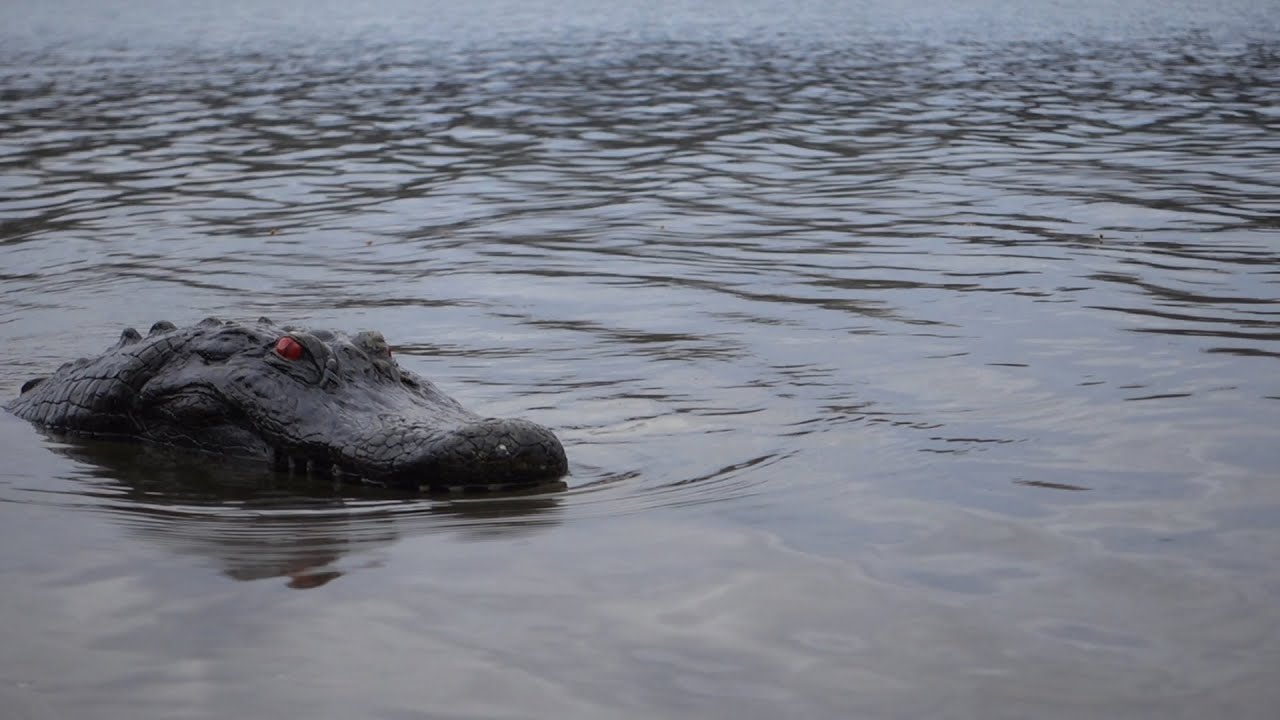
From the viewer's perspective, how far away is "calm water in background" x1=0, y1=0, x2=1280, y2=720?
4133mm

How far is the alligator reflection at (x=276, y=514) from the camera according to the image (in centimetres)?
501

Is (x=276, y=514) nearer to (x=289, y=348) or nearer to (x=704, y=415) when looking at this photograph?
(x=289, y=348)

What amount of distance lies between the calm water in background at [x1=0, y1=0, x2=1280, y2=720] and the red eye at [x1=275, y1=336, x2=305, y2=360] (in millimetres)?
500

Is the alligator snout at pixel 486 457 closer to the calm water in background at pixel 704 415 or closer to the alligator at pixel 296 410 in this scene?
the alligator at pixel 296 410

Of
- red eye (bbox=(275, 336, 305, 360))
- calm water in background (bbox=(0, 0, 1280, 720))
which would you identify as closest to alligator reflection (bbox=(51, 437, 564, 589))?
calm water in background (bbox=(0, 0, 1280, 720))

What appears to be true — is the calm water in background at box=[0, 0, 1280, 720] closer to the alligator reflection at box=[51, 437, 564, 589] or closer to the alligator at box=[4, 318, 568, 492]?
the alligator reflection at box=[51, 437, 564, 589]

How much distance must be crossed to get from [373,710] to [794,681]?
1.07 m

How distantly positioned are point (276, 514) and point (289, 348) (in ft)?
3.03

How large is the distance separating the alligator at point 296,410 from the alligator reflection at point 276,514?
0.09m

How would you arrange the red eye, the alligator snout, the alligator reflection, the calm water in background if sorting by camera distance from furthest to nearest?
the red eye, the alligator snout, the alligator reflection, the calm water in background

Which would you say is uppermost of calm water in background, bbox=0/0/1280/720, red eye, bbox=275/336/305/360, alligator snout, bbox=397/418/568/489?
red eye, bbox=275/336/305/360

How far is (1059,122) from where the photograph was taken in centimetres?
1781

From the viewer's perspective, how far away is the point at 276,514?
5.56 metres

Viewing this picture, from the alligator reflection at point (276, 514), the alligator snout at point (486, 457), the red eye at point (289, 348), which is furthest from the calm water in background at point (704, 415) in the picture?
the red eye at point (289, 348)
